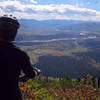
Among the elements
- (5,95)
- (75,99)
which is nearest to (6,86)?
(5,95)

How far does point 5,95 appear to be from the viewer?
3807 millimetres

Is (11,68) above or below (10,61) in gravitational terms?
below

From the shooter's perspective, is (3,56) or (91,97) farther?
(91,97)

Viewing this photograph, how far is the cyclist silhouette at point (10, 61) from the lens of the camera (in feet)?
12.7

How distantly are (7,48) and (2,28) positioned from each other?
0.32 m

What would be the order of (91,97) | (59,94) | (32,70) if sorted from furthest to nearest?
(59,94) → (91,97) → (32,70)

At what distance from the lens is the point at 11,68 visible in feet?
13.0

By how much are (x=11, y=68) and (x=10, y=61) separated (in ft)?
0.36

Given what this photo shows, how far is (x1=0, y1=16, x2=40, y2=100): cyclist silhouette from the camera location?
12.7ft

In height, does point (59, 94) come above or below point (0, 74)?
below

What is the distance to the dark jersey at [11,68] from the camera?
A: 151 inches

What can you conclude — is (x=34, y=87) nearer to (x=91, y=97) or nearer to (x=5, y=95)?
(x=91, y=97)

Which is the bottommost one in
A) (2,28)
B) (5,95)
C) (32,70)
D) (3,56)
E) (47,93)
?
(47,93)

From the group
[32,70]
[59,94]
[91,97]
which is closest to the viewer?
[32,70]
